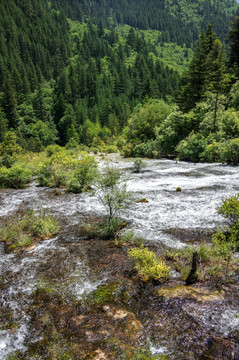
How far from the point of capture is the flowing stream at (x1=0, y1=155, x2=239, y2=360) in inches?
167

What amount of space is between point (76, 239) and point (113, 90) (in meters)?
109

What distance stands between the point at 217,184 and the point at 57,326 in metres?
13.4

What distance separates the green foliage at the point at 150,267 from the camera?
5.43m

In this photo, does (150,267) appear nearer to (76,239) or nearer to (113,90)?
(76,239)

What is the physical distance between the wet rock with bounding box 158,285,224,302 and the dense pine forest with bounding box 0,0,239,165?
61.7ft

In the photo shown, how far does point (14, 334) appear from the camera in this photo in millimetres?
4141

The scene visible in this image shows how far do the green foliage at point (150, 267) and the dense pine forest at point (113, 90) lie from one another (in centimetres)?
1846

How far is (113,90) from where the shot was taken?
10700 centimetres

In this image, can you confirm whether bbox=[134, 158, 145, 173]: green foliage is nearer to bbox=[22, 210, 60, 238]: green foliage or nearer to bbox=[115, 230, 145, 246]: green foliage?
bbox=[22, 210, 60, 238]: green foliage

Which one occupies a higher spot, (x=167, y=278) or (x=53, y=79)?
(x=53, y=79)

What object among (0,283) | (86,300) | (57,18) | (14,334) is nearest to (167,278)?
(86,300)

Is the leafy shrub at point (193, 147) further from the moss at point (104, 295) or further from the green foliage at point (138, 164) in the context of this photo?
the moss at point (104, 295)

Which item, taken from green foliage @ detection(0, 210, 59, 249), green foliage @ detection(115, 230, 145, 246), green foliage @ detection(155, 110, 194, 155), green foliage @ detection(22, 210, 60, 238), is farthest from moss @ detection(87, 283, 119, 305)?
green foliage @ detection(155, 110, 194, 155)

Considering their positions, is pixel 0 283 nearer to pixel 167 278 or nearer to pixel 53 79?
pixel 167 278
